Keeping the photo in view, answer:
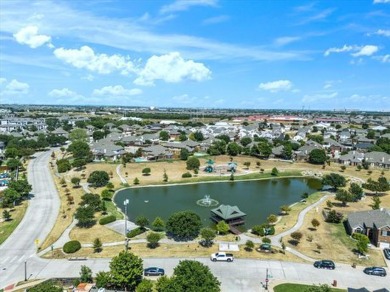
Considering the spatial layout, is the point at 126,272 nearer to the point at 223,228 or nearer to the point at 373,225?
the point at 223,228

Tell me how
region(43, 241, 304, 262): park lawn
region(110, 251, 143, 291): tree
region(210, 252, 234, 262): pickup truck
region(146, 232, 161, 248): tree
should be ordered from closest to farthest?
region(110, 251, 143, 291): tree → region(210, 252, 234, 262): pickup truck → region(43, 241, 304, 262): park lawn → region(146, 232, 161, 248): tree

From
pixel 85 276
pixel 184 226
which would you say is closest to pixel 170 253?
pixel 184 226

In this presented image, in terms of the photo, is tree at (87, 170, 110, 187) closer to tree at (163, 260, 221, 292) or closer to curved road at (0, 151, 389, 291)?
curved road at (0, 151, 389, 291)

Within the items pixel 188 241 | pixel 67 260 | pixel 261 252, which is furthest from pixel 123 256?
pixel 261 252

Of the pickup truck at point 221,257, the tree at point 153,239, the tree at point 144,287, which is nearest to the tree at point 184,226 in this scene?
the tree at point 153,239

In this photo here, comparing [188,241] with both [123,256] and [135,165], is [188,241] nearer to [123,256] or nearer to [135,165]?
[123,256]

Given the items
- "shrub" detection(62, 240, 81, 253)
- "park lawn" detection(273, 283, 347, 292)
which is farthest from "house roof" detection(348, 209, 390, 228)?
"shrub" detection(62, 240, 81, 253)
